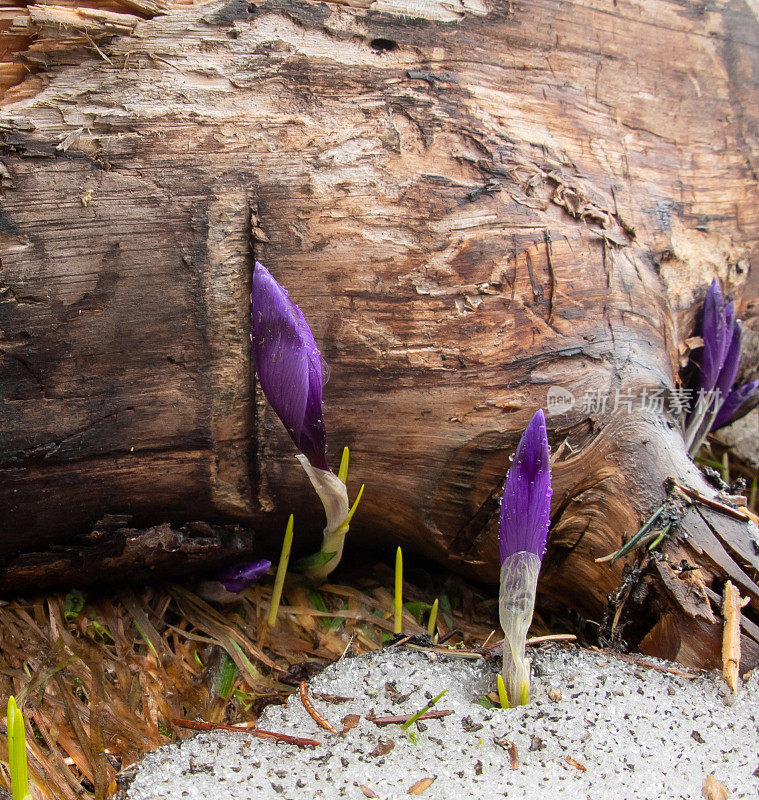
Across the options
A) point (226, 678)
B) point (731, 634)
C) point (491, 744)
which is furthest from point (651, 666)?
point (226, 678)

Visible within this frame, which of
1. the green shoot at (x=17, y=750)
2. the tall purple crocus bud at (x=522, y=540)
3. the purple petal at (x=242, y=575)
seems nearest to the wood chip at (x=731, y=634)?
the tall purple crocus bud at (x=522, y=540)

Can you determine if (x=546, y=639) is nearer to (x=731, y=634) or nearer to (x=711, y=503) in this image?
(x=731, y=634)

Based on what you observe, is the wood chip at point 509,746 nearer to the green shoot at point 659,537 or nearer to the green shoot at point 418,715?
the green shoot at point 418,715

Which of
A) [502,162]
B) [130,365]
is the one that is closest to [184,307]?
[130,365]

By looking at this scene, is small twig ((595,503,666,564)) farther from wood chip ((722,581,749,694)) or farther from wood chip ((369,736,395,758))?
wood chip ((369,736,395,758))

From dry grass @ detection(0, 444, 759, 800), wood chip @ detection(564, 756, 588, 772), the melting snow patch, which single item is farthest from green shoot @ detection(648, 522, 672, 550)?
wood chip @ detection(564, 756, 588, 772)

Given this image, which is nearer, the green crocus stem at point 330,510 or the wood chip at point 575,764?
the wood chip at point 575,764

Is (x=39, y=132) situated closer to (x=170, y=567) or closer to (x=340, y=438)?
(x=340, y=438)
